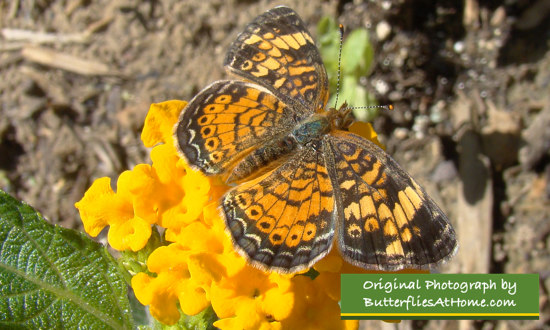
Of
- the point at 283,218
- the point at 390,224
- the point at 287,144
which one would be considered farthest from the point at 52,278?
the point at 390,224

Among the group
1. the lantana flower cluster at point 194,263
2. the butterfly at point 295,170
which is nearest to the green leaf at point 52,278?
the lantana flower cluster at point 194,263

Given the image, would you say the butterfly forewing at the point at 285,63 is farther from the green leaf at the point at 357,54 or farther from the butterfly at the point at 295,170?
the green leaf at the point at 357,54

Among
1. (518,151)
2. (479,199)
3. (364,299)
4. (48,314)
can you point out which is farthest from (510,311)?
(48,314)

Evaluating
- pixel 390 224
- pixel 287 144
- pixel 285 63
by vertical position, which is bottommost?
pixel 390 224

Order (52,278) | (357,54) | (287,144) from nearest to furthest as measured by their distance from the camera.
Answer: (52,278) < (287,144) < (357,54)

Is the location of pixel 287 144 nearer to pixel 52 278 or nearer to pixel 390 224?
pixel 390 224

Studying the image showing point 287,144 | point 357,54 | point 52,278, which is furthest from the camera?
point 357,54

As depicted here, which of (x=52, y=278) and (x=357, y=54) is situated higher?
(x=357, y=54)
